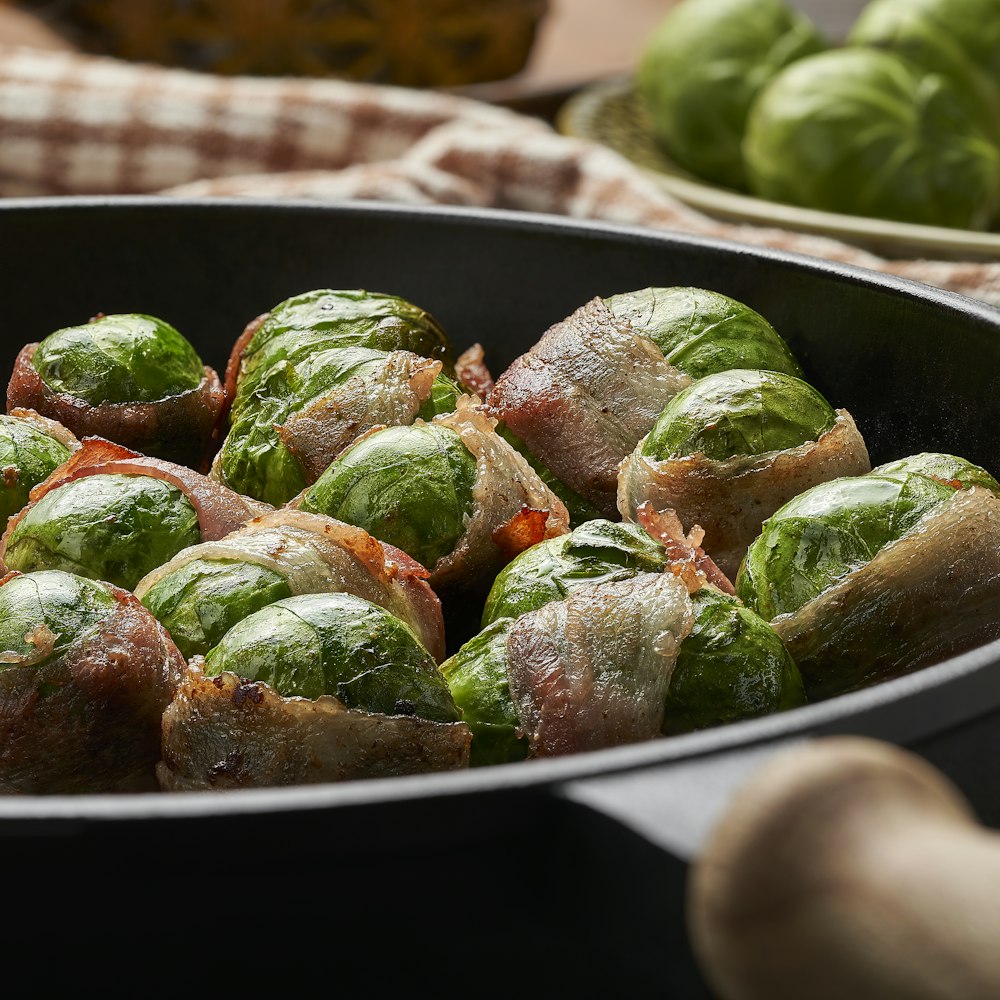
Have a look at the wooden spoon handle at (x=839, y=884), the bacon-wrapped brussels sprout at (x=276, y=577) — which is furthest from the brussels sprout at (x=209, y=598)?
the wooden spoon handle at (x=839, y=884)

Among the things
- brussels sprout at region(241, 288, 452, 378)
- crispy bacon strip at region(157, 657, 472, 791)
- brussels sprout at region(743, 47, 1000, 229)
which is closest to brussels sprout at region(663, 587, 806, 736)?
crispy bacon strip at region(157, 657, 472, 791)

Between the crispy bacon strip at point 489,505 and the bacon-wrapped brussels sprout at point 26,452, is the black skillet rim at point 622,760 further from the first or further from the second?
the bacon-wrapped brussels sprout at point 26,452

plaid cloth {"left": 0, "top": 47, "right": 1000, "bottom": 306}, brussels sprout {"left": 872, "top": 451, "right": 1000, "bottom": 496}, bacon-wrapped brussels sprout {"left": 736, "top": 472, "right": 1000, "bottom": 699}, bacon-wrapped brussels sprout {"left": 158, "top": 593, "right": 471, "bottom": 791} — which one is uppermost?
brussels sprout {"left": 872, "top": 451, "right": 1000, "bottom": 496}

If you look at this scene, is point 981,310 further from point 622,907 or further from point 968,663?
point 622,907

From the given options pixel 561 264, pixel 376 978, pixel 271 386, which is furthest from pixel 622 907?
pixel 561 264

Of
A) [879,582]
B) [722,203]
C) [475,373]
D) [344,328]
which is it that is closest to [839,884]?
[879,582]

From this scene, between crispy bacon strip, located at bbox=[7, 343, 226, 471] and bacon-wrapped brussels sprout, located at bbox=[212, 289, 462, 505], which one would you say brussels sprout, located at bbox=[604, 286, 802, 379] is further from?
crispy bacon strip, located at bbox=[7, 343, 226, 471]
